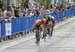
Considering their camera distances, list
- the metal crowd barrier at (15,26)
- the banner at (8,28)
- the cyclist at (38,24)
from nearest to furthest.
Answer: the cyclist at (38,24), the metal crowd barrier at (15,26), the banner at (8,28)

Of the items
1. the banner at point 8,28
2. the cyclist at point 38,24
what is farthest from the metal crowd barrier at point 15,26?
the cyclist at point 38,24

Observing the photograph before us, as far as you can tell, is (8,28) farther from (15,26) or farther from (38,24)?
(38,24)

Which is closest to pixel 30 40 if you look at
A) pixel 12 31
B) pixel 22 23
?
pixel 12 31

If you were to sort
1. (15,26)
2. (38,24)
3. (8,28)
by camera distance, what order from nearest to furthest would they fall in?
(38,24), (8,28), (15,26)

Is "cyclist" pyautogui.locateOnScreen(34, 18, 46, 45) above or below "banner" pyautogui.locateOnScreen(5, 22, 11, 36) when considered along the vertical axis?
above

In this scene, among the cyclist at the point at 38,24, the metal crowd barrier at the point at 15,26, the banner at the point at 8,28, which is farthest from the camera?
the banner at the point at 8,28

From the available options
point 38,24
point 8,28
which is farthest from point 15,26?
point 38,24

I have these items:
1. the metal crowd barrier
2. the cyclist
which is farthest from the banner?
the cyclist

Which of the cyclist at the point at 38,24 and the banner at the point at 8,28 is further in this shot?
the banner at the point at 8,28

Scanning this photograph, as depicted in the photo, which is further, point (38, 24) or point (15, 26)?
point (15, 26)

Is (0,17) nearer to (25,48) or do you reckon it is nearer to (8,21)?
(8,21)

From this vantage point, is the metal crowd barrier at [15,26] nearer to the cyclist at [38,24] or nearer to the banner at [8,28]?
the banner at [8,28]

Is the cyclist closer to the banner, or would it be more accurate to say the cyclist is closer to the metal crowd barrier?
the metal crowd barrier

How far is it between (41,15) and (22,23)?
5408 millimetres
